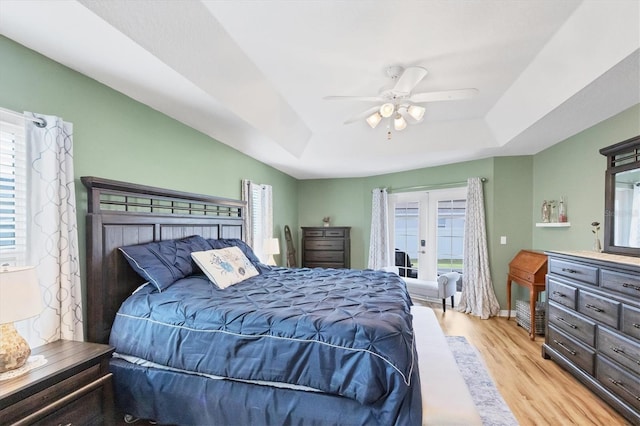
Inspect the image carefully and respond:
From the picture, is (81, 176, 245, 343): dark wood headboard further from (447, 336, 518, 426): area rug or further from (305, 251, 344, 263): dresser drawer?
(305, 251, 344, 263): dresser drawer

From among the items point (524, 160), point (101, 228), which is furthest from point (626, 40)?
point (101, 228)

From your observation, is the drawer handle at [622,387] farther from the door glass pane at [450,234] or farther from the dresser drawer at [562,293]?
the door glass pane at [450,234]

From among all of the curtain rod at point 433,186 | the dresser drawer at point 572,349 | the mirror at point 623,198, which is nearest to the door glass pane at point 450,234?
the curtain rod at point 433,186

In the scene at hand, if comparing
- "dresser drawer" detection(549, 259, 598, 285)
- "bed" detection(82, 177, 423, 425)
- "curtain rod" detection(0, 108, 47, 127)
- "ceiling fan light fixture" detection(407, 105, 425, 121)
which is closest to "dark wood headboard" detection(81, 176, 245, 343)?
"bed" detection(82, 177, 423, 425)

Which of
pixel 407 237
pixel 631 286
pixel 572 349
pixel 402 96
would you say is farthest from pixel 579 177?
pixel 407 237

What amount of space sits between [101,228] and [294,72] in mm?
1994

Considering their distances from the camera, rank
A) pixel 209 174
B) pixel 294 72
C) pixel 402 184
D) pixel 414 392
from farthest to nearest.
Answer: pixel 402 184
pixel 209 174
pixel 294 72
pixel 414 392

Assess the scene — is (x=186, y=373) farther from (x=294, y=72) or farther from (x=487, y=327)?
(x=487, y=327)

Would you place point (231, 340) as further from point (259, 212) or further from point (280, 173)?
point (280, 173)

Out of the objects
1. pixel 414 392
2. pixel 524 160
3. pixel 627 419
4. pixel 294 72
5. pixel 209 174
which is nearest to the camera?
pixel 414 392

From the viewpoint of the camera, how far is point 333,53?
247cm

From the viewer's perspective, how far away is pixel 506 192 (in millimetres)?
4531

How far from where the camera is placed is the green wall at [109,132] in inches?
71.2

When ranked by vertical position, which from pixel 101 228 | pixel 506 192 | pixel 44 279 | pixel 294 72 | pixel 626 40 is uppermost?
pixel 294 72
